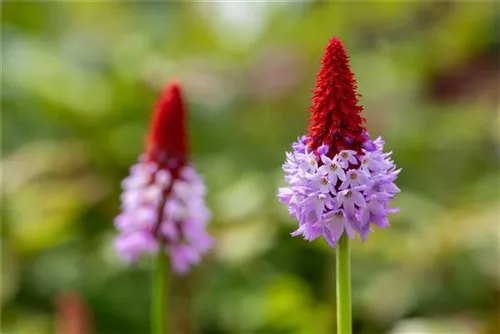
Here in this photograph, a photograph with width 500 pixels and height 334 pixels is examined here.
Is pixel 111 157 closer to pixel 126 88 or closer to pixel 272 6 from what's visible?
pixel 126 88

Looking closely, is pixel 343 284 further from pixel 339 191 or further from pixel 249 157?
pixel 249 157

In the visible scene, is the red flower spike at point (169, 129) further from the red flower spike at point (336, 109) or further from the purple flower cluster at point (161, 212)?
the red flower spike at point (336, 109)

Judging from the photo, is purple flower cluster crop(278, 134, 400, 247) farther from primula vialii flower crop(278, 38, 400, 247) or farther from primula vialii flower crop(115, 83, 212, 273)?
primula vialii flower crop(115, 83, 212, 273)

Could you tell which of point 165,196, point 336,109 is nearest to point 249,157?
point 165,196

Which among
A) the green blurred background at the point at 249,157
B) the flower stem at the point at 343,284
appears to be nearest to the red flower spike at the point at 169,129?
the green blurred background at the point at 249,157

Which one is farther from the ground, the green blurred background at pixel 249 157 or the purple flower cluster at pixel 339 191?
the green blurred background at pixel 249 157

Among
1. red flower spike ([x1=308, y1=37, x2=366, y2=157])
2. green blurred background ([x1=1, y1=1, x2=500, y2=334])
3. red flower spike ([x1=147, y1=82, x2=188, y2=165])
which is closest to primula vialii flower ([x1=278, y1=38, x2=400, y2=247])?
red flower spike ([x1=308, y1=37, x2=366, y2=157])

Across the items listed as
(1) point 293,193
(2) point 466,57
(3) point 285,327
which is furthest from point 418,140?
(1) point 293,193
